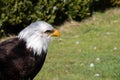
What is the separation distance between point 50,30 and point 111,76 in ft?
7.63

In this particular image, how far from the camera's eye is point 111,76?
8680mm

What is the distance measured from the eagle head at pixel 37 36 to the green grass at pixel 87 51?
2088 mm

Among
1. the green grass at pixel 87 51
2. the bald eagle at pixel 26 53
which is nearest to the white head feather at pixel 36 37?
the bald eagle at pixel 26 53

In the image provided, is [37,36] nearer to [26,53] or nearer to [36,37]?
[36,37]

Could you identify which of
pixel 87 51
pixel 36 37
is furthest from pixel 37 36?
pixel 87 51

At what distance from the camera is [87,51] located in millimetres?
10609

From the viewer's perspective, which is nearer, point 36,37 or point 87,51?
point 36,37

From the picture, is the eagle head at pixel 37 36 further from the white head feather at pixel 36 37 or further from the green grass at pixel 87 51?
the green grass at pixel 87 51

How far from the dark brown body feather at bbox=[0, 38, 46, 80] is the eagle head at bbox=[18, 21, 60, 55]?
2.6 inches

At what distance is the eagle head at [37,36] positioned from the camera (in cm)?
668

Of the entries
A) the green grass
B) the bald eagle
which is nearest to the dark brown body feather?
the bald eagle

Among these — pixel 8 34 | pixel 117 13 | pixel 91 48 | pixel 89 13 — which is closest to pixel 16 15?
pixel 8 34

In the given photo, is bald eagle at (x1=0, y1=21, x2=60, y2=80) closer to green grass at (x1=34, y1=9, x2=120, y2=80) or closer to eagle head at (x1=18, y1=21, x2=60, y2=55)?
eagle head at (x1=18, y1=21, x2=60, y2=55)

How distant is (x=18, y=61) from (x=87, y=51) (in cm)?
409
